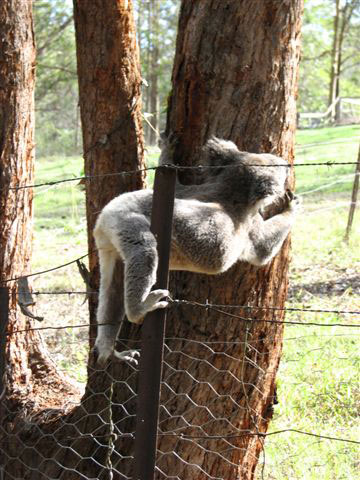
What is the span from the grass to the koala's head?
1022 millimetres

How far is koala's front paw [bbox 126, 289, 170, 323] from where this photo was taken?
297cm

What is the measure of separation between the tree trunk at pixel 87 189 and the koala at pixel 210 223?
619 millimetres

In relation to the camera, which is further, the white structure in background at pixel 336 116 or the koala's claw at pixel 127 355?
the white structure in background at pixel 336 116

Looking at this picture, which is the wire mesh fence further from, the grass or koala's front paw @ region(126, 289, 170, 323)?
the grass

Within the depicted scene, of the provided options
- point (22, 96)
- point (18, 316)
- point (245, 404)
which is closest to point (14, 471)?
point (18, 316)

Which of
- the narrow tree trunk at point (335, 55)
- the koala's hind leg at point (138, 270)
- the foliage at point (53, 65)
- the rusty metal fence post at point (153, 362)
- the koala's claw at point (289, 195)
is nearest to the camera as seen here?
the rusty metal fence post at point (153, 362)

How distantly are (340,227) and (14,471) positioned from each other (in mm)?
7548

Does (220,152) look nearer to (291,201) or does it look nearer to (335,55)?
(291,201)

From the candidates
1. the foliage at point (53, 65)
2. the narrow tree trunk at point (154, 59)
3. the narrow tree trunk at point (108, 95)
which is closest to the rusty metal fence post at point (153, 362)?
the narrow tree trunk at point (108, 95)

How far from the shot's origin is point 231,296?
3.78 meters

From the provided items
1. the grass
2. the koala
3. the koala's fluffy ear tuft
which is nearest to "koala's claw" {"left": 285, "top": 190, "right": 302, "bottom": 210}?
the koala

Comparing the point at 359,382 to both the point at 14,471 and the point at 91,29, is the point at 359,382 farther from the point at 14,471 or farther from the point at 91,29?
the point at 91,29

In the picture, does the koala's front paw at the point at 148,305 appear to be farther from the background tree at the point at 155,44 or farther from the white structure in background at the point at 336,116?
the background tree at the point at 155,44

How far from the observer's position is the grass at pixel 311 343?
460 centimetres
